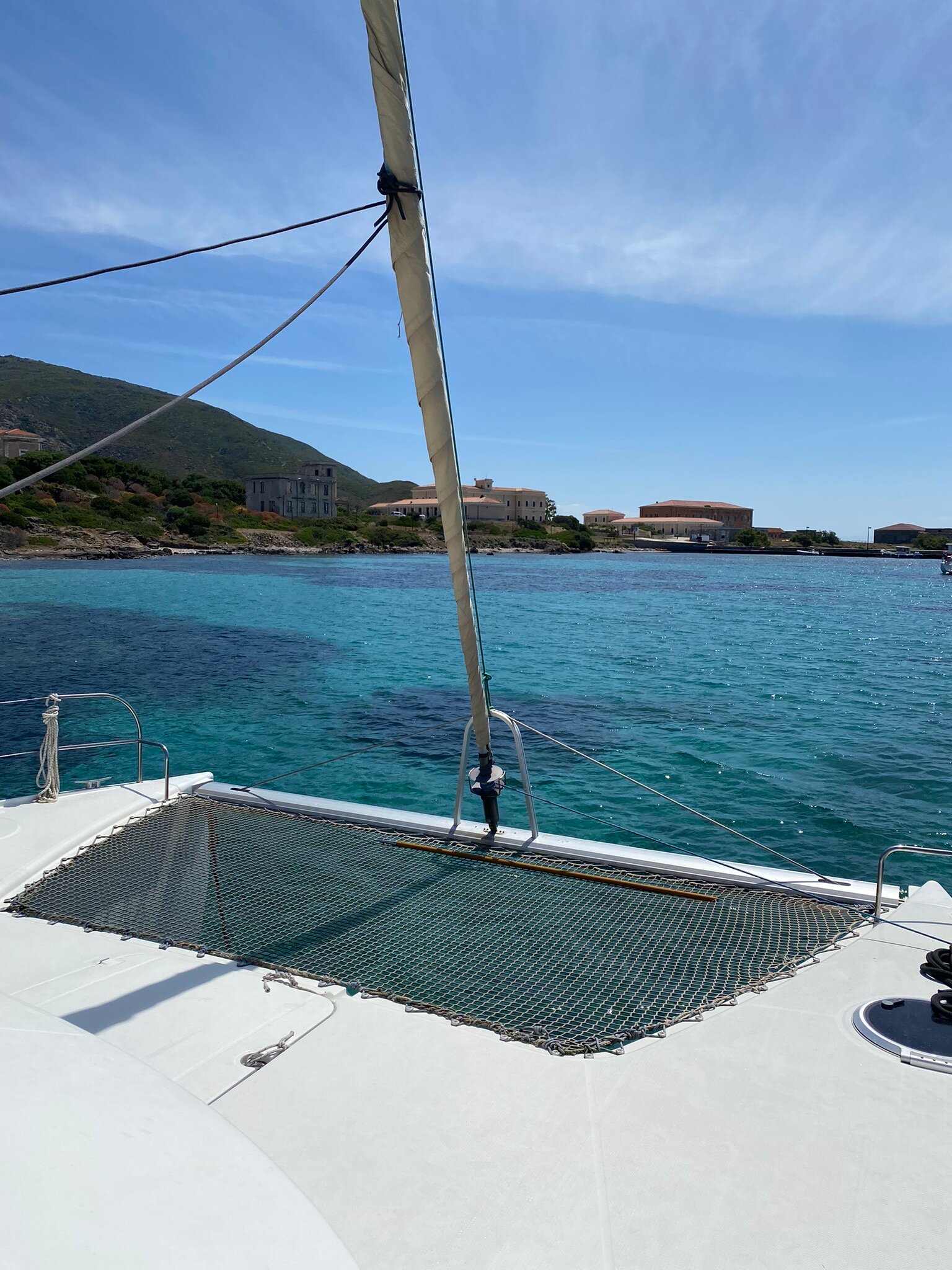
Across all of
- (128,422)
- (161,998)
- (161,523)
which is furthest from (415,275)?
(128,422)

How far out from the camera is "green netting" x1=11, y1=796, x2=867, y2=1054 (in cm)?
400

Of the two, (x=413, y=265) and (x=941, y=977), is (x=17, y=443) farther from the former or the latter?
(x=941, y=977)

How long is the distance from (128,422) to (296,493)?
122ft

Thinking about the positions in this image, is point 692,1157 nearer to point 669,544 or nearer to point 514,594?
point 514,594

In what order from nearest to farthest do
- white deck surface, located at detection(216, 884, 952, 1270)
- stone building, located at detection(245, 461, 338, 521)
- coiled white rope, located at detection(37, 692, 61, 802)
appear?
1. white deck surface, located at detection(216, 884, 952, 1270)
2. coiled white rope, located at detection(37, 692, 61, 802)
3. stone building, located at detection(245, 461, 338, 521)

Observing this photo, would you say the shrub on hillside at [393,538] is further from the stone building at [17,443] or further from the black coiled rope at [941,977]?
the black coiled rope at [941,977]

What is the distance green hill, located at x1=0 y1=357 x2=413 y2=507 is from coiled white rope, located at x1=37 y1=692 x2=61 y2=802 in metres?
127

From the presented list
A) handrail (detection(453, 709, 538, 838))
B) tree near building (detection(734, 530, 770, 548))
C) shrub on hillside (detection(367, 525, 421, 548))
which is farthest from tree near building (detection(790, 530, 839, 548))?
handrail (detection(453, 709, 538, 838))

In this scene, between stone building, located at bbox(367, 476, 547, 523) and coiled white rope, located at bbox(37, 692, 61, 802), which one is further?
stone building, located at bbox(367, 476, 547, 523)

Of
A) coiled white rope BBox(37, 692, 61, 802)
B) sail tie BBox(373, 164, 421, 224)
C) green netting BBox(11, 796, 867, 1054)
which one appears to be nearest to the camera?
green netting BBox(11, 796, 867, 1054)

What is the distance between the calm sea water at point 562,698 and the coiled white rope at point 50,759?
586 centimetres

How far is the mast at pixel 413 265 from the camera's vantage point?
13.3 feet

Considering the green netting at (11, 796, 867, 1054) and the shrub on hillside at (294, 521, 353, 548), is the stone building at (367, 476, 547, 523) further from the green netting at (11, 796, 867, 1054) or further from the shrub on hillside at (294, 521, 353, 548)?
the green netting at (11, 796, 867, 1054)

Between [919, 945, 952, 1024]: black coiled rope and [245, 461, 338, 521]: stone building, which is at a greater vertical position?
[245, 461, 338, 521]: stone building
